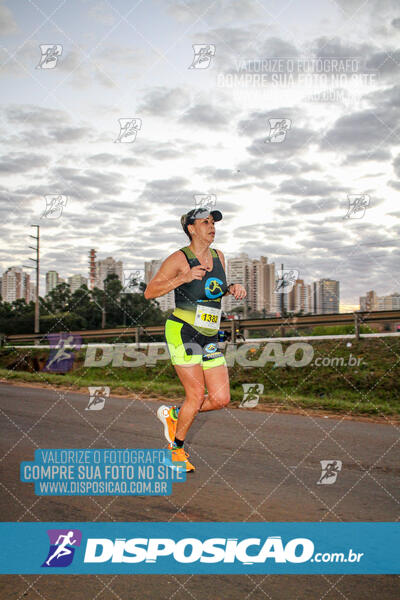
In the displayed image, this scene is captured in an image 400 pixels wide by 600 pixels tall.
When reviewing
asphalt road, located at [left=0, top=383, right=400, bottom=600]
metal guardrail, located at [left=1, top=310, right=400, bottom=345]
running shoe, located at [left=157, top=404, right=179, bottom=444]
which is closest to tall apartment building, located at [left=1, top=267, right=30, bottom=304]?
metal guardrail, located at [left=1, top=310, right=400, bottom=345]

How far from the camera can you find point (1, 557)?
132 inches

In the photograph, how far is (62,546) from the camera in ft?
11.3

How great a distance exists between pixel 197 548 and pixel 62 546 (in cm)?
89

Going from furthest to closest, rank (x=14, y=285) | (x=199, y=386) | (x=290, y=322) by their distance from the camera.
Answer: (x=14, y=285) < (x=290, y=322) < (x=199, y=386)

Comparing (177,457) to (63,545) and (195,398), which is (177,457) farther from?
(63,545)

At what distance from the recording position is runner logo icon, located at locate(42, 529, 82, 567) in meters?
3.32

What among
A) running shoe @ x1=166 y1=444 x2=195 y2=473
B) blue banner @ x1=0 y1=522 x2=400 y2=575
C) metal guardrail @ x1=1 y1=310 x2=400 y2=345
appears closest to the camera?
blue banner @ x1=0 y1=522 x2=400 y2=575

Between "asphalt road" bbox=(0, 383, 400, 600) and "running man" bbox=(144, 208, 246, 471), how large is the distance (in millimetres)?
891

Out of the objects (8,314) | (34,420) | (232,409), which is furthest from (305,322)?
(8,314)

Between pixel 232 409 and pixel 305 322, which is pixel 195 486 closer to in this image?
pixel 232 409

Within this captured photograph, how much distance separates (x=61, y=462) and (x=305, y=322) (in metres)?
11.3

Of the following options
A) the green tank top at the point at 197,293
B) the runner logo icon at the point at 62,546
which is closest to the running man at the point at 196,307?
the green tank top at the point at 197,293

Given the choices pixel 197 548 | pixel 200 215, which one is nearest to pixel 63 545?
pixel 197 548

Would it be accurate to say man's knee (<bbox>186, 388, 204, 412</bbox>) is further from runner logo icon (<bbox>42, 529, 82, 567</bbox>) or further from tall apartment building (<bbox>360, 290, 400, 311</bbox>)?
tall apartment building (<bbox>360, 290, 400, 311</bbox>)
